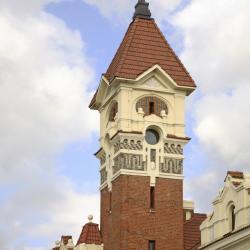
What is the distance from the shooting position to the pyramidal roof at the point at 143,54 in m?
60.2

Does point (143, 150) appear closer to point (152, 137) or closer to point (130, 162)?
point (130, 162)

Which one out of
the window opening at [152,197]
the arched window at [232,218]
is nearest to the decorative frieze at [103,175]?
the window opening at [152,197]

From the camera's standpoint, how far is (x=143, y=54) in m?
61.2

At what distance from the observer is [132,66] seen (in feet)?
197

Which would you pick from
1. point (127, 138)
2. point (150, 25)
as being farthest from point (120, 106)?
point (150, 25)

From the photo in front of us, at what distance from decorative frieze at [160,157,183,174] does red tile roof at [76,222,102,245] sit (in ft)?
20.0

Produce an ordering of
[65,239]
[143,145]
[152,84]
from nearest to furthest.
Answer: [143,145] < [152,84] < [65,239]

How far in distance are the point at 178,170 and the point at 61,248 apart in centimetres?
1341

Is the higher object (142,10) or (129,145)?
(142,10)

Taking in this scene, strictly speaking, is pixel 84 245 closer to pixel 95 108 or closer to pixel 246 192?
pixel 95 108

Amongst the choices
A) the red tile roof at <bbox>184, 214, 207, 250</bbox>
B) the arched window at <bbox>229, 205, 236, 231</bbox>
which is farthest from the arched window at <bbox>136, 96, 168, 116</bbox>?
the arched window at <bbox>229, 205, 236, 231</bbox>

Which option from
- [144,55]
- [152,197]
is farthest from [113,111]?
[152,197]

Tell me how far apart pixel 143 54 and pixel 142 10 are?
13.9 feet

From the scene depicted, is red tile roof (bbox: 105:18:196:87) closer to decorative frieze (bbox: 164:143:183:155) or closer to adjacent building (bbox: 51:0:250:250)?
adjacent building (bbox: 51:0:250:250)
